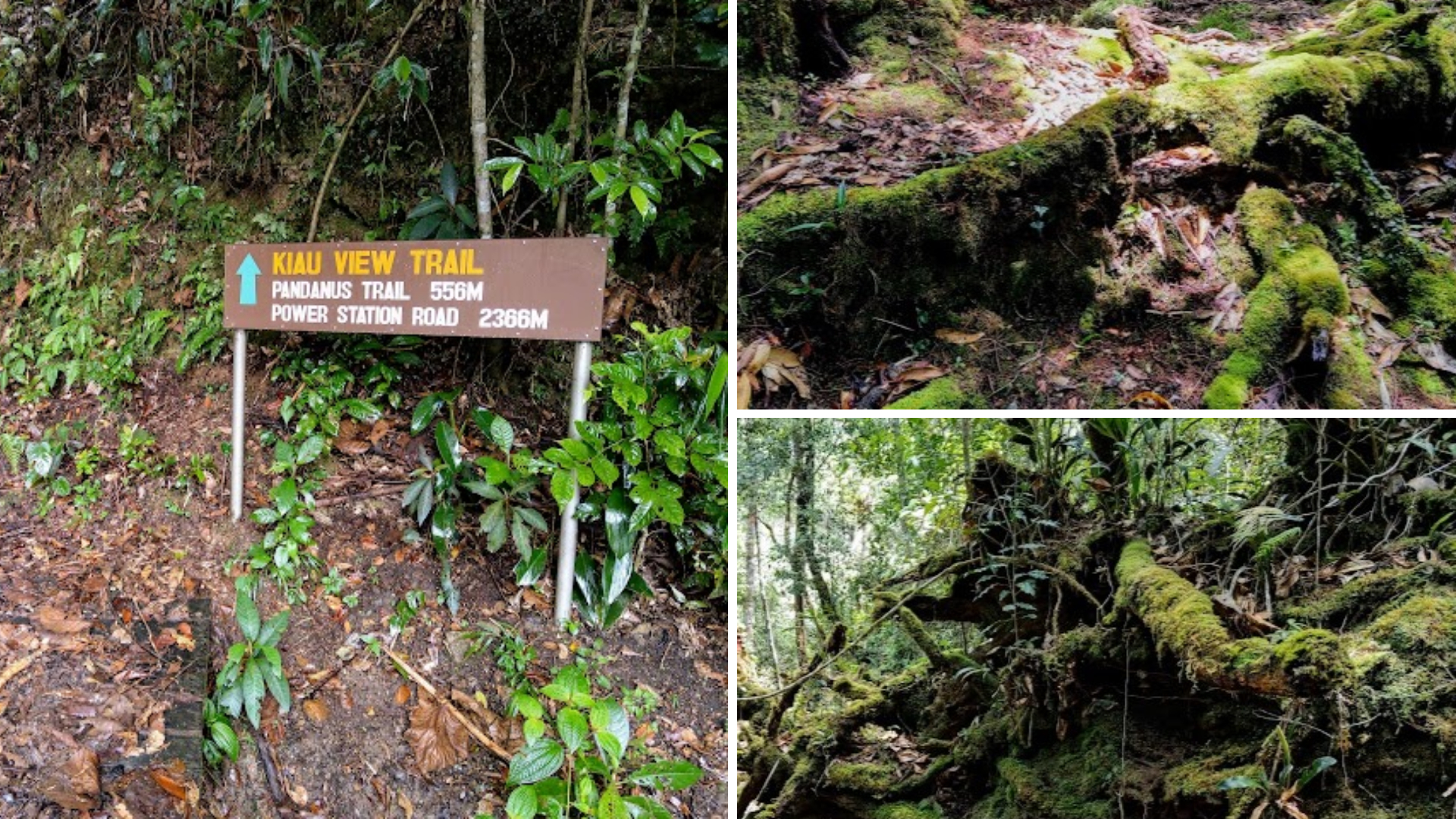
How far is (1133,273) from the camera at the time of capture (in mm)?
2197

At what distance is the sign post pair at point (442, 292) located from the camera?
298 centimetres

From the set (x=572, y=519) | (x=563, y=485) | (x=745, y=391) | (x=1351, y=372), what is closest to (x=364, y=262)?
(x=563, y=485)

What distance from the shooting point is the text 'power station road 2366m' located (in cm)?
298

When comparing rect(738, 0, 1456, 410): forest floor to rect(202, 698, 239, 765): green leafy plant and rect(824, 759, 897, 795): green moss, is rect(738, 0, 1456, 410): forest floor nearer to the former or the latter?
rect(824, 759, 897, 795): green moss

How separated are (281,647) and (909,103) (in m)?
2.94

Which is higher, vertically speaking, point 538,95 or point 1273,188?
point 538,95

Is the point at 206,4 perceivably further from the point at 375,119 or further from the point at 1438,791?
the point at 1438,791

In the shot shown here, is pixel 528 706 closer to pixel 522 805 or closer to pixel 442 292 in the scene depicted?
pixel 522 805

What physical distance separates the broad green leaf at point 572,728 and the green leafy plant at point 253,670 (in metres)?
1.06

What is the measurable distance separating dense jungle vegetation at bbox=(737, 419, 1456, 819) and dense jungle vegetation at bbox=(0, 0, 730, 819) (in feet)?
1.78

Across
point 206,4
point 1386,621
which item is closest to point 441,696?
point 1386,621

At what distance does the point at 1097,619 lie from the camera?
2773mm

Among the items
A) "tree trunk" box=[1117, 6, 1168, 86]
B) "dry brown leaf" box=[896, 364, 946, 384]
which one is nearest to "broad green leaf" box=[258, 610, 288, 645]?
"dry brown leaf" box=[896, 364, 946, 384]

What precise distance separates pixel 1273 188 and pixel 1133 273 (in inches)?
19.1
